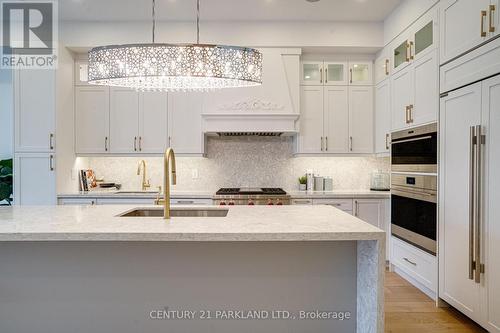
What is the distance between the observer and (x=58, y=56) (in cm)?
411

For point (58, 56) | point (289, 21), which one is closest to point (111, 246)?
point (58, 56)

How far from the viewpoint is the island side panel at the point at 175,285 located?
2.03 meters

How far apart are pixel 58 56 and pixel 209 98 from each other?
5.82 ft

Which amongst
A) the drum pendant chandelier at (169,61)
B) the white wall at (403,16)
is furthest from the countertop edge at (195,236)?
the white wall at (403,16)

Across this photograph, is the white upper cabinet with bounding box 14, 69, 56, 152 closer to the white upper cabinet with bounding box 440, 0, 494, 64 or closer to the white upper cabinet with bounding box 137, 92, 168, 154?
the white upper cabinet with bounding box 137, 92, 168, 154

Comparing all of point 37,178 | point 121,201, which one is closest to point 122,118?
point 121,201

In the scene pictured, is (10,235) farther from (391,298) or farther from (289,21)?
(289,21)

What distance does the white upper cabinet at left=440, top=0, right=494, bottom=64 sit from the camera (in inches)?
95.0

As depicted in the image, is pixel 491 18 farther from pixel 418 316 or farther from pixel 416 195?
pixel 418 316

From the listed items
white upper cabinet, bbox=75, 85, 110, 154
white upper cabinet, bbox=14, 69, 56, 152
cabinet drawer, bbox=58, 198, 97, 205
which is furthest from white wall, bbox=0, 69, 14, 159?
cabinet drawer, bbox=58, 198, 97, 205

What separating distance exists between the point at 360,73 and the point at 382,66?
313 mm

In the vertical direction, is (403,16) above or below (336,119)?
above

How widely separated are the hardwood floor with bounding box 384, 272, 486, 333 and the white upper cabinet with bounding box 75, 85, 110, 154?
356 cm

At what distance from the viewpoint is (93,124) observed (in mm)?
4414
